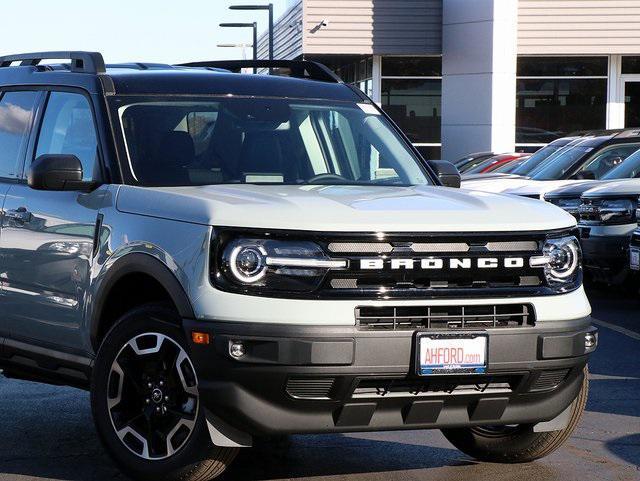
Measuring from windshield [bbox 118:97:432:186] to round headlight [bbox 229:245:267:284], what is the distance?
42.2 inches

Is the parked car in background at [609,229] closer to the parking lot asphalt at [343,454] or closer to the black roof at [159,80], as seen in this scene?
the parking lot asphalt at [343,454]

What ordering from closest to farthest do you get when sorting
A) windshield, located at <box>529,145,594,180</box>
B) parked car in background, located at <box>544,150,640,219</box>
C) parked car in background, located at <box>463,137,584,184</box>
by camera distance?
parked car in background, located at <box>544,150,640,219</box> → windshield, located at <box>529,145,594,180</box> → parked car in background, located at <box>463,137,584,184</box>

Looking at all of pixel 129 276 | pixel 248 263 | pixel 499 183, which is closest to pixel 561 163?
pixel 499 183

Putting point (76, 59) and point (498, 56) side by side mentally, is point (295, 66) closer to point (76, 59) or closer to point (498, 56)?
point (76, 59)

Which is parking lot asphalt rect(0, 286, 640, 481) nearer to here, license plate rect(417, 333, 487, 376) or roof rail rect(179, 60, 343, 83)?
license plate rect(417, 333, 487, 376)

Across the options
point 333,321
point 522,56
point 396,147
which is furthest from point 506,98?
point 333,321

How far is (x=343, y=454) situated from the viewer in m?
6.59

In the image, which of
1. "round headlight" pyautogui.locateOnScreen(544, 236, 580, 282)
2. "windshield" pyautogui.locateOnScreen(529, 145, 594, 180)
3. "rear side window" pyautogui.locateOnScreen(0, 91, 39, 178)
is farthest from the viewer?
"windshield" pyautogui.locateOnScreen(529, 145, 594, 180)

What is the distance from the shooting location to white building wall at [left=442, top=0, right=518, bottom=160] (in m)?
33.7

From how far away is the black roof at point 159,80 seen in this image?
6738 mm

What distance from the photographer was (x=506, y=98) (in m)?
34.1

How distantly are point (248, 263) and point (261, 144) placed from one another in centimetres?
152

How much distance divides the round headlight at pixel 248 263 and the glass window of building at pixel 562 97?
29847mm

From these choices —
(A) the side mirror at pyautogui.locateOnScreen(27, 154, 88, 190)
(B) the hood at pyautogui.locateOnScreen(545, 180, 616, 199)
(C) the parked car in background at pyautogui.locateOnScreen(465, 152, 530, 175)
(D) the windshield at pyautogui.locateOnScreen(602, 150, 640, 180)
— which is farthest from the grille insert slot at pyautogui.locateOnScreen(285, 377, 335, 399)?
(C) the parked car in background at pyautogui.locateOnScreen(465, 152, 530, 175)
